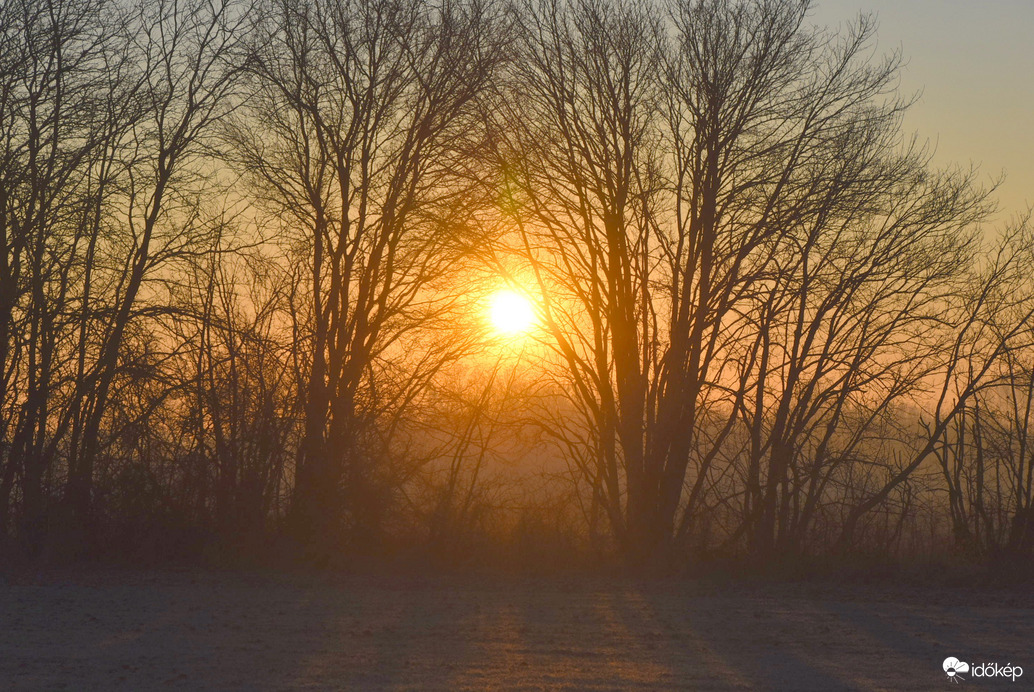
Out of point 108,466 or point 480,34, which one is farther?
point 480,34

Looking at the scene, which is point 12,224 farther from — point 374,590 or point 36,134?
point 374,590

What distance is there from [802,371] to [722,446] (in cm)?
191

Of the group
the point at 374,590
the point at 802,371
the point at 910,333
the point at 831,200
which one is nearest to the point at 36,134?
the point at 374,590

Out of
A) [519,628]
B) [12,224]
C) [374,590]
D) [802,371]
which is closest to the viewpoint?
[519,628]

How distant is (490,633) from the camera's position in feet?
29.6

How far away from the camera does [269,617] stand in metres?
9.73

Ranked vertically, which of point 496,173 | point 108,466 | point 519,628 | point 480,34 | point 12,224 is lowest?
point 519,628

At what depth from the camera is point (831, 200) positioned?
14758mm

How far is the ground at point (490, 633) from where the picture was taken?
725 cm

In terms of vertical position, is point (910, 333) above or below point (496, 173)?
below

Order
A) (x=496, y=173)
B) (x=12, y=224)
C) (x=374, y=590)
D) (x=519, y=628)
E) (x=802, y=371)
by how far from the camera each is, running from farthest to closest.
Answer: (x=802, y=371)
(x=496, y=173)
(x=12, y=224)
(x=374, y=590)
(x=519, y=628)

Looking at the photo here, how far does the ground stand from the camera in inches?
285

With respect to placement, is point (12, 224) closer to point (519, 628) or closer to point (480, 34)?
point (480, 34)

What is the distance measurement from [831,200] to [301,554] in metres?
9.48
